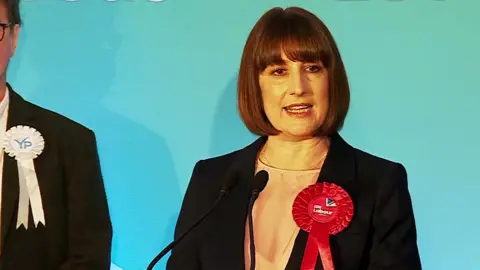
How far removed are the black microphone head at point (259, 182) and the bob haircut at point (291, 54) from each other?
172 mm

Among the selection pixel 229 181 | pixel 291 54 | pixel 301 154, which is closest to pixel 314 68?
pixel 291 54

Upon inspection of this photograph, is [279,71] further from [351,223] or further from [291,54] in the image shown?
[351,223]

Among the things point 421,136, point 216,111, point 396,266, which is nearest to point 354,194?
point 396,266

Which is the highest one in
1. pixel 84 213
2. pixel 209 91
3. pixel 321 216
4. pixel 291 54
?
pixel 291 54

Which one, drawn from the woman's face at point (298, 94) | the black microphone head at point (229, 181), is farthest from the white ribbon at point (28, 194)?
the woman's face at point (298, 94)

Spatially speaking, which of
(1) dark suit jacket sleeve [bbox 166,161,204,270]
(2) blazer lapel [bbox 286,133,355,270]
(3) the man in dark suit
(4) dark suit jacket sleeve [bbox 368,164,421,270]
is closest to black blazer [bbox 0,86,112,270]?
(3) the man in dark suit

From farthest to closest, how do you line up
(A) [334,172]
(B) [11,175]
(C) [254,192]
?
(B) [11,175] → (A) [334,172] → (C) [254,192]

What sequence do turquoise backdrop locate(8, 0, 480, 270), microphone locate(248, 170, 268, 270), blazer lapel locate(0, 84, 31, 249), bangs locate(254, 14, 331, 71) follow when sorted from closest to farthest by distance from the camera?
1. microphone locate(248, 170, 268, 270)
2. bangs locate(254, 14, 331, 71)
3. blazer lapel locate(0, 84, 31, 249)
4. turquoise backdrop locate(8, 0, 480, 270)

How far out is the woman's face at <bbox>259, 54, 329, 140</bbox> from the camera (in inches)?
59.4

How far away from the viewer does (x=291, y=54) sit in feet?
4.93

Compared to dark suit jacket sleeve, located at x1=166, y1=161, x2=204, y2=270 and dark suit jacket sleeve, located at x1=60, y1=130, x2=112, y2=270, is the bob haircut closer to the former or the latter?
dark suit jacket sleeve, located at x1=166, y1=161, x2=204, y2=270

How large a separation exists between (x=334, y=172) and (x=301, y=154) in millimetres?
81

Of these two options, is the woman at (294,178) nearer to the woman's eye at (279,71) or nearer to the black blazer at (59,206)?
the woman's eye at (279,71)

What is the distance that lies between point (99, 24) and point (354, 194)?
0.85 metres
